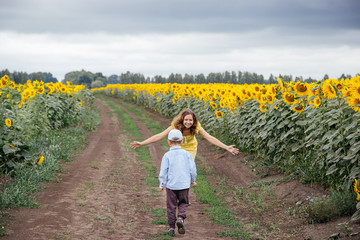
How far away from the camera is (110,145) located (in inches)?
554

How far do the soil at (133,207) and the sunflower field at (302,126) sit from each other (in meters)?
0.47

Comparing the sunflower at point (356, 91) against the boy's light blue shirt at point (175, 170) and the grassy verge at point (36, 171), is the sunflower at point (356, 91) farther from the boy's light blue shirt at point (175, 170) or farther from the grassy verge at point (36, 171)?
the grassy verge at point (36, 171)

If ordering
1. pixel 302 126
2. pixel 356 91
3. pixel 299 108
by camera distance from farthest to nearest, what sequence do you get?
pixel 302 126, pixel 299 108, pixel 356 91

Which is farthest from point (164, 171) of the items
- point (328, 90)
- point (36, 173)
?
point (36, 173)

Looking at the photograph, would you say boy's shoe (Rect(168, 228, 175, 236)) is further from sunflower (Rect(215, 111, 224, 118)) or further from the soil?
sunflower (Rect(215, 111, 224, 118))

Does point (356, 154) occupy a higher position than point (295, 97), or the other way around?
point (295, 97)

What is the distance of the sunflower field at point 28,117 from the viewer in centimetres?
838

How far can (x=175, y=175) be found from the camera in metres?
5.71

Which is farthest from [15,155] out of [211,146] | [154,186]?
[211,146]

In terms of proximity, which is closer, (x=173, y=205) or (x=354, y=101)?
(x=173, y=205)

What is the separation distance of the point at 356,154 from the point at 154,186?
441cm

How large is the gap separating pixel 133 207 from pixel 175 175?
1875 mm

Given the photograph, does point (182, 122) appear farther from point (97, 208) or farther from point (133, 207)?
point (97, 208)

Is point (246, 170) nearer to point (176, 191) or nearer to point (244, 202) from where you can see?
point (244, 202)
